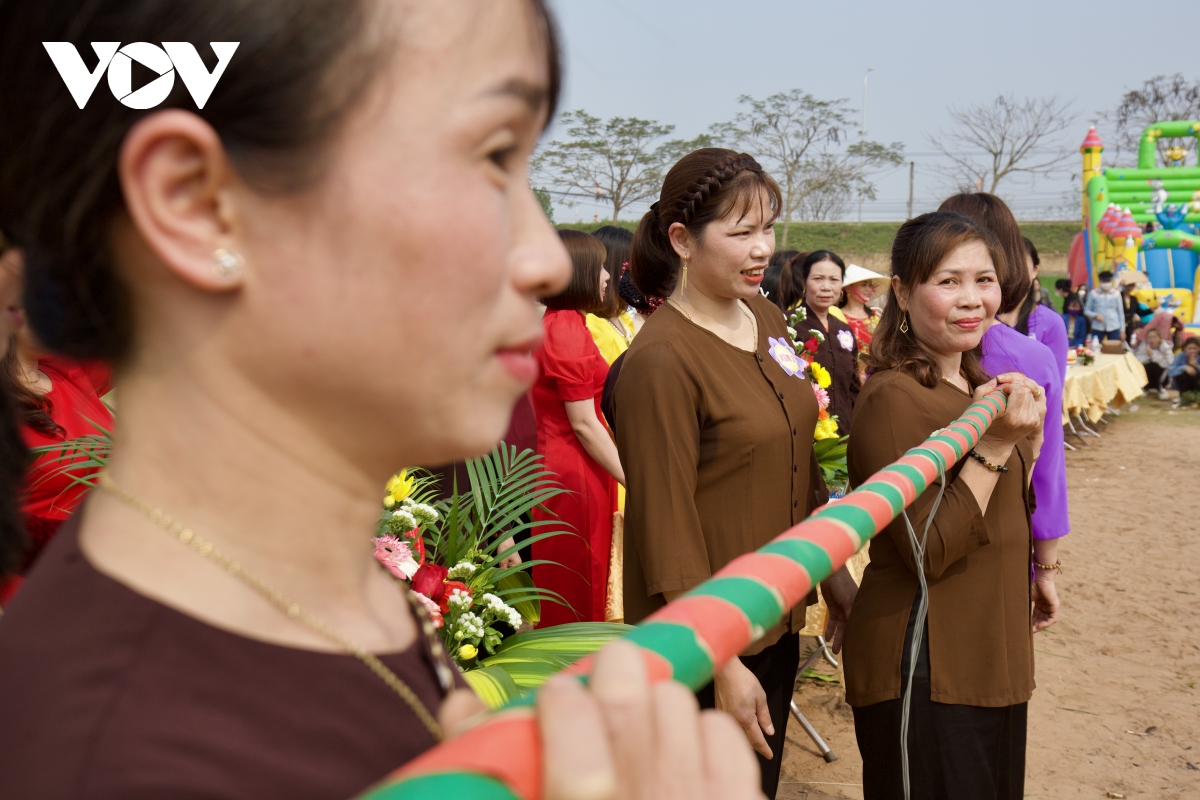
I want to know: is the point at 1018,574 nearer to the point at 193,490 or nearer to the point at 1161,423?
the point at 193,490

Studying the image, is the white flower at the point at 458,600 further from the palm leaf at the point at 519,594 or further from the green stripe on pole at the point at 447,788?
the green stripe on pole at the point at 447,788

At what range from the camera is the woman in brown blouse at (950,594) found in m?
2.62

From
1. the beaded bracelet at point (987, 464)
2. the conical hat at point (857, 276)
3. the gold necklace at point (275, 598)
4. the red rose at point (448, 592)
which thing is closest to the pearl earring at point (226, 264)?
the gold necklace at point (275, 598)

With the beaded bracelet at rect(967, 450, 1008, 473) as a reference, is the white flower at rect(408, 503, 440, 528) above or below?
below

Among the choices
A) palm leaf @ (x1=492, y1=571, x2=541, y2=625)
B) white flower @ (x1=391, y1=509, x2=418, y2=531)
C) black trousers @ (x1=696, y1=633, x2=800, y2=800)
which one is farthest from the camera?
black trousers @ (x1=696, y1=633, x2=800, y2=800)

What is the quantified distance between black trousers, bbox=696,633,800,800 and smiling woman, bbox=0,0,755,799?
227 centimetres

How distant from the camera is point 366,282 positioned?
66cm

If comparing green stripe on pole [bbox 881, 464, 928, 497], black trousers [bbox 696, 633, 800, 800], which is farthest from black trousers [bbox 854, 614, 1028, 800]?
green stripe on pole [bbox 881, 464, 928, 497]

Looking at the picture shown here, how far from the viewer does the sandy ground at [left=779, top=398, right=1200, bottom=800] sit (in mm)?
4414

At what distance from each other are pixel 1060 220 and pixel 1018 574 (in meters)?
46.1

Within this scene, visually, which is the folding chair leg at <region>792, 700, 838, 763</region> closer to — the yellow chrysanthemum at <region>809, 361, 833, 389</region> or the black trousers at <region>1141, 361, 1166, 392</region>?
the yellow chrysanthemum at <region>809, 361, 833, 389</region>

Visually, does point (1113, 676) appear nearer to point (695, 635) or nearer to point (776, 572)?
point (776, 572)

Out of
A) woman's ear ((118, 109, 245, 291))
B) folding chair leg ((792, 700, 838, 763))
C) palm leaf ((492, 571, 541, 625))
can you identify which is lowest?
folding chair leg ((792, 700, 838, 763))

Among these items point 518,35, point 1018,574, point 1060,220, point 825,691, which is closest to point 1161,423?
point 825,691
